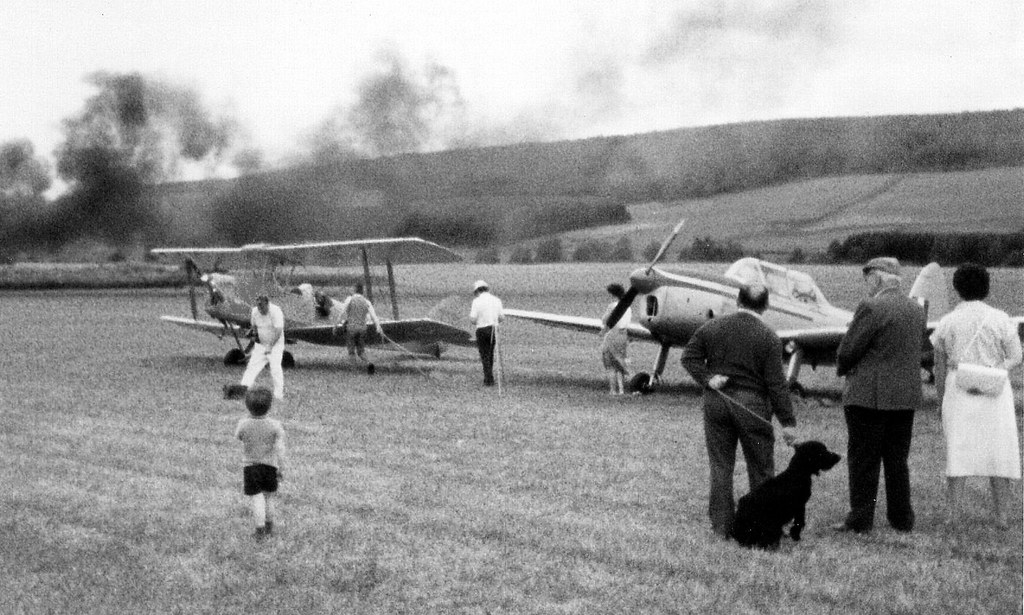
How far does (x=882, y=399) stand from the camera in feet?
20.7

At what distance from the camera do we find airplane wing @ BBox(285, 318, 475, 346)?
18.5 metres

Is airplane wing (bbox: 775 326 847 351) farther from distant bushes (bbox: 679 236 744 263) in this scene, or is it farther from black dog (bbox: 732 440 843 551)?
distant bushes (bbox: 679 236 744 263)

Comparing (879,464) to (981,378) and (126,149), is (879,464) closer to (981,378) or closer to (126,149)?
(981,378)

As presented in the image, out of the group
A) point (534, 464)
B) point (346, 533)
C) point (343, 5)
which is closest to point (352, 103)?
point (343, 5)

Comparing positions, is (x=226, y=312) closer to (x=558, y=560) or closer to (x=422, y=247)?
(x=422, y=247)

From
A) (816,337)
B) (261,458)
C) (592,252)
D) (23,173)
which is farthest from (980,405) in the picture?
(23,173)

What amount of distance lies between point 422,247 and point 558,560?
13975 millimetres

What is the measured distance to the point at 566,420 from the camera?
455 inches

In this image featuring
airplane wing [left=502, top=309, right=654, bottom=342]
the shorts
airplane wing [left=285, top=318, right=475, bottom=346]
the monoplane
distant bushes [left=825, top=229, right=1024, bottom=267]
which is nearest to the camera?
the shorts

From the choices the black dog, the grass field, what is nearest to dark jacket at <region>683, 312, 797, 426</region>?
the black dog

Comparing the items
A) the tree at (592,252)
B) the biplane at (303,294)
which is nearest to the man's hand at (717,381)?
the biplane at (303,294)

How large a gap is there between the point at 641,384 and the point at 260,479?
9.02 metres

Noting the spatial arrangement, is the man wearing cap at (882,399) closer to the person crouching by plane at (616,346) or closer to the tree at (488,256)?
the person crouching by plane at (616,346)

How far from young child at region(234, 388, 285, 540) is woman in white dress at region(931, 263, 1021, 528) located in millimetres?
3837
